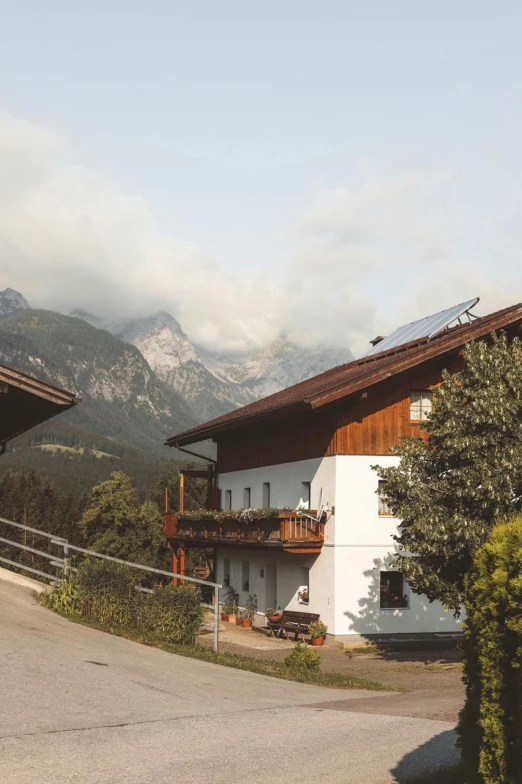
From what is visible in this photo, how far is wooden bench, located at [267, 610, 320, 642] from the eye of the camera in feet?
97.2

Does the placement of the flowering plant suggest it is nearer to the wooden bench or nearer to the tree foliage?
the wooden bench

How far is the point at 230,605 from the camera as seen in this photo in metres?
37.8

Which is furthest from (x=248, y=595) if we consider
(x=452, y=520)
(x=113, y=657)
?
(x=113, y=657)

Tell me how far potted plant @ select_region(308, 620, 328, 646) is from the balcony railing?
106 inches

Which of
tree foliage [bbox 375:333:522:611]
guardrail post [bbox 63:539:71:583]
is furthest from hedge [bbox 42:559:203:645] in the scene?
tree foliage [bbox 375:333:522:611]

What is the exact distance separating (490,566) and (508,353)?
15.8m

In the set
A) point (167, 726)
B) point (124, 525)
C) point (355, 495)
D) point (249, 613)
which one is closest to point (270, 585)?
point (249, 613)

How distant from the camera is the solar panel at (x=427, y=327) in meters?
32.3

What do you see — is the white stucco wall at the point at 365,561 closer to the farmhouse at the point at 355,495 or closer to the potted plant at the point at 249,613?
the farmhouse at the point at 355,495

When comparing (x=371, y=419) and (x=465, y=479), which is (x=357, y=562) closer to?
(x=371, y=419)

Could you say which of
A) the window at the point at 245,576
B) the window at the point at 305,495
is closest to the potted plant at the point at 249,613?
the window at the point at 245,576

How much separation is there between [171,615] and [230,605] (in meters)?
19.5

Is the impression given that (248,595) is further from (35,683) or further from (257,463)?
(35,683)

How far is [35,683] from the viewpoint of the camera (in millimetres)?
12102
